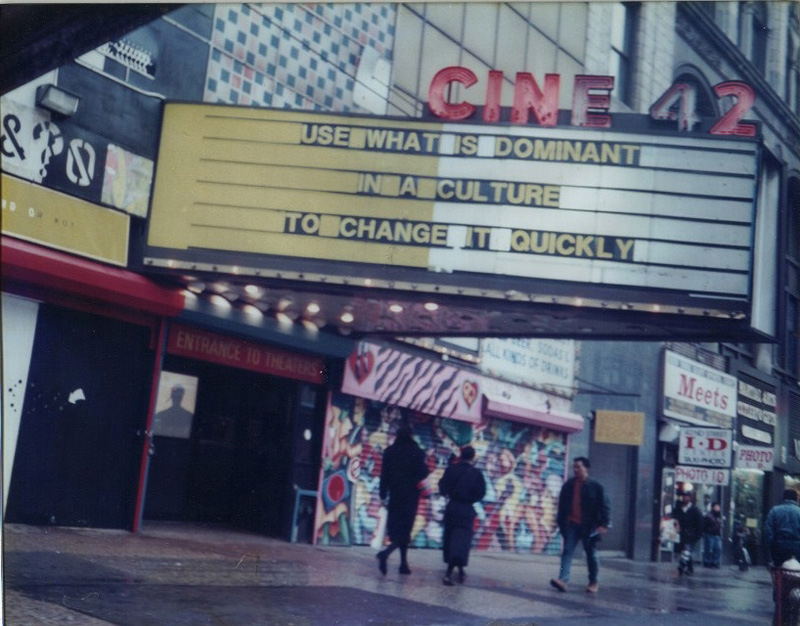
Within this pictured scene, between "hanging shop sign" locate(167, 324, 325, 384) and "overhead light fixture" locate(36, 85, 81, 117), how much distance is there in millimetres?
3116

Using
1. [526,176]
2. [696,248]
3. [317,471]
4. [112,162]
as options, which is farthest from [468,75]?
[317,471]

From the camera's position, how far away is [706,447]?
12.7 m

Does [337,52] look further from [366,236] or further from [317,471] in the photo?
[317,471]

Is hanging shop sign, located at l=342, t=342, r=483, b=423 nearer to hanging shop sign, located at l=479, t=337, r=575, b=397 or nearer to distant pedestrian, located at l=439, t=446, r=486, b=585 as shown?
hanging shop sign, located at l=479, t=337, r=575, b=397

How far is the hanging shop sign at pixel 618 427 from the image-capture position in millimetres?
18719

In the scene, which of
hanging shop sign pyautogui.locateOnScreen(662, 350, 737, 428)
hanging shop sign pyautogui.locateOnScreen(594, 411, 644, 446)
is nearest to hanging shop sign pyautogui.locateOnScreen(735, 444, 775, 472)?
hanging shop sign pyautogui.locateOnScreen(662, 350, 737, 428)

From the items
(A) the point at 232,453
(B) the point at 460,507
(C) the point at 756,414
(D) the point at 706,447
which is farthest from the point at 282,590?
(D) the point at 706,447

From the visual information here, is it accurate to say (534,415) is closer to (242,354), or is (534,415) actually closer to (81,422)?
(242,354)

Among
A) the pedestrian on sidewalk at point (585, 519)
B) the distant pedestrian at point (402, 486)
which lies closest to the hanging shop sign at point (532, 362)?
the pedestrian on sidewalk at point (585, 519)

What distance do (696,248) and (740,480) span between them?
2.65 meters

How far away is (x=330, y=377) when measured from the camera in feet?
49.2

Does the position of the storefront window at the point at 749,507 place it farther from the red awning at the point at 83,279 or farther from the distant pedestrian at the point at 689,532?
the red awning at the point at 83,279

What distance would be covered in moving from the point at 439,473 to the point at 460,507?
5.07m

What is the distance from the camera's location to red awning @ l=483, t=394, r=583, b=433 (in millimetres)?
17891
